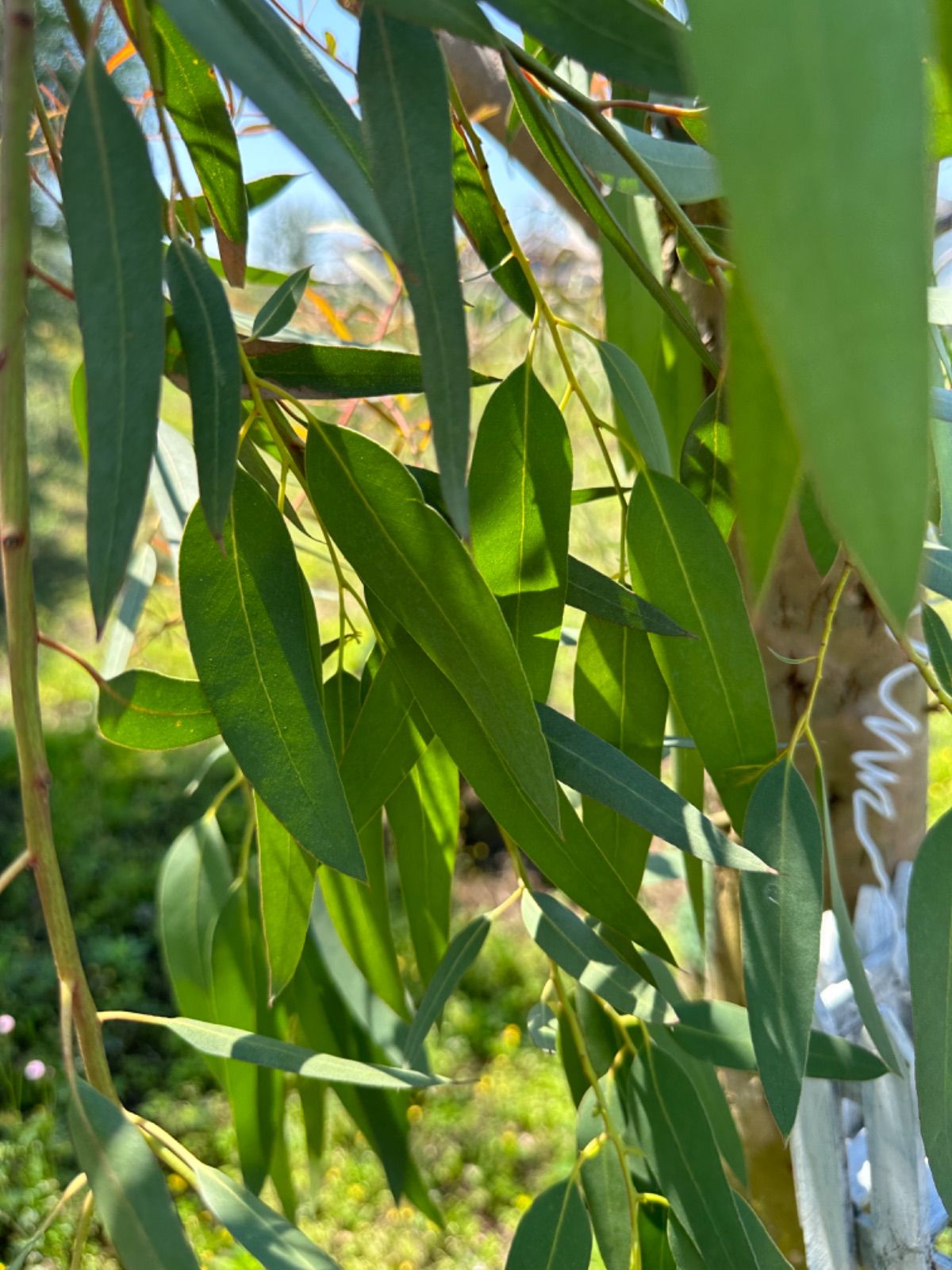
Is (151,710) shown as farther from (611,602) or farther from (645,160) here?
(645,160)

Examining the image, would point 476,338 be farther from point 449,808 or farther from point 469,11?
point 469,11

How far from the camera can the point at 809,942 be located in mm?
464

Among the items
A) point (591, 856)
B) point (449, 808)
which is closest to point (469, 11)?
point (591, 856)

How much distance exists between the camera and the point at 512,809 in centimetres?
43

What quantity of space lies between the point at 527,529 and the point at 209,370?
6.4 inches

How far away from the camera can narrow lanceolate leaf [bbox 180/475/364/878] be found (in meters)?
0.39

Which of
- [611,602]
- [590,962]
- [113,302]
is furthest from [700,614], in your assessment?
[113,302]

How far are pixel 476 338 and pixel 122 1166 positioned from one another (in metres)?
2.22

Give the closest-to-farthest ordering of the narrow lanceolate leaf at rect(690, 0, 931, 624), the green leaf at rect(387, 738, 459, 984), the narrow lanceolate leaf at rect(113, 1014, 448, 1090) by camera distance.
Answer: the narrow lanceolate leaf at rect(690, 0, 931, 624) → the narrow lanceolate leaf at rect(113, 1014, 448, 1090) → the green leaf at rect(387, 738, 459, 984)

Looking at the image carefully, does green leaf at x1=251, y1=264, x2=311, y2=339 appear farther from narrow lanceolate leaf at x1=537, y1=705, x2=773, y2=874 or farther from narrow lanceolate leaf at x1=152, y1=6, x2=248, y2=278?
narrow lanceolate leaf at x1=537, y1=705, x2=773, y2=874

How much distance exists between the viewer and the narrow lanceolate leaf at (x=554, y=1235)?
20.5 inches

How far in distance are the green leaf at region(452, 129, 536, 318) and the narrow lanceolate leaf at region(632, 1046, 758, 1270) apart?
14.4 inches

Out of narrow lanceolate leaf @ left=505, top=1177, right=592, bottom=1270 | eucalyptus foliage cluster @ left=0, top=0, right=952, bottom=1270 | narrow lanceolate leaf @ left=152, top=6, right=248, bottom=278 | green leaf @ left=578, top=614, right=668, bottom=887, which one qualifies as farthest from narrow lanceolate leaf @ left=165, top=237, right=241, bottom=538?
narrow lanceolate leaf @ left=505, top=1177, right=592, bottom=1270

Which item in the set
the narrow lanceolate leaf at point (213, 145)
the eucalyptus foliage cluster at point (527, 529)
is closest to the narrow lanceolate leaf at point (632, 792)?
the eucalyptus foliage cluster at point (527, 529)
